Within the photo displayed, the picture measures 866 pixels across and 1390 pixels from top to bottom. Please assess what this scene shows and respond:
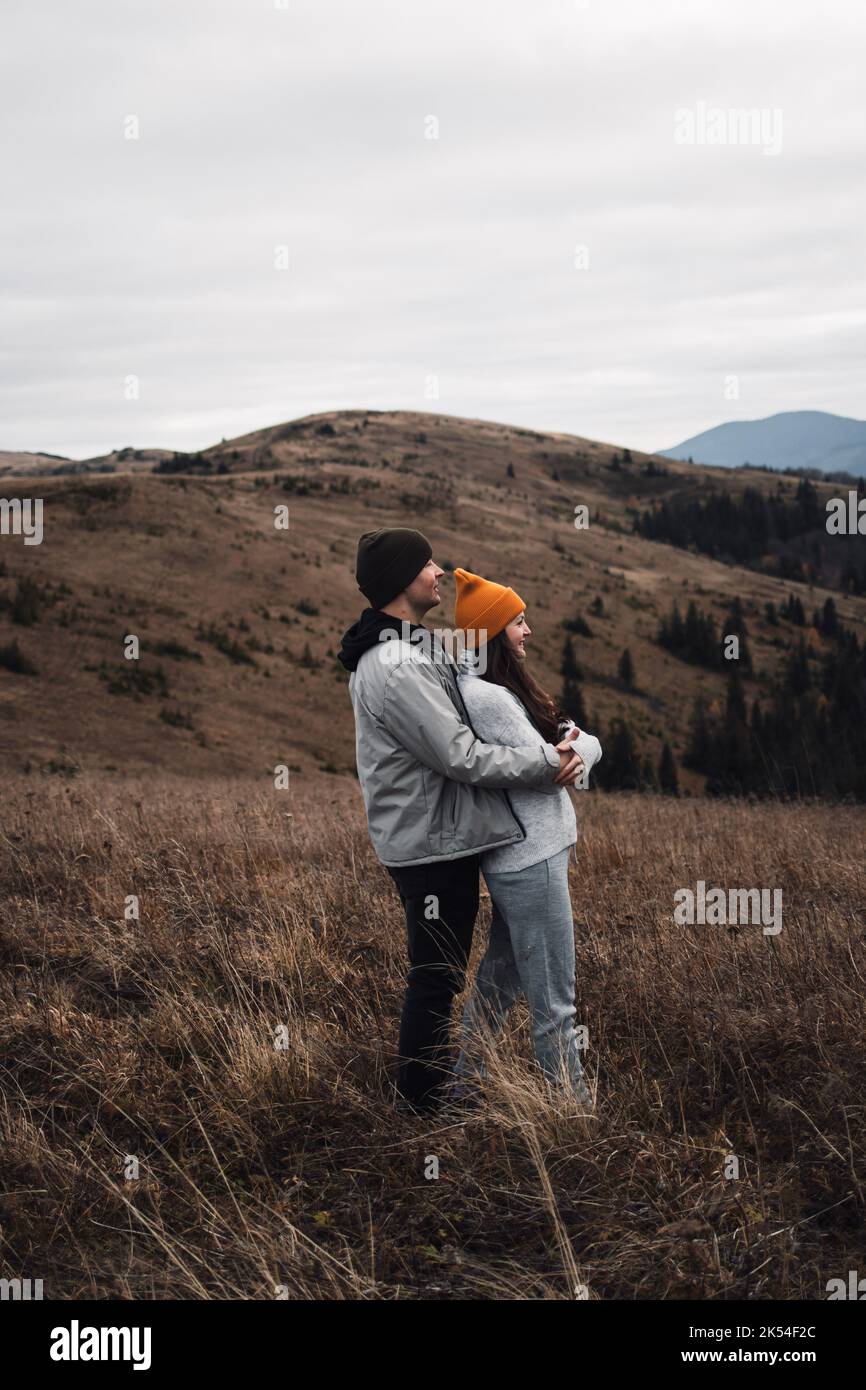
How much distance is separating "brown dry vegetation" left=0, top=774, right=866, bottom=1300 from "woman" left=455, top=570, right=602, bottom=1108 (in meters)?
0.17

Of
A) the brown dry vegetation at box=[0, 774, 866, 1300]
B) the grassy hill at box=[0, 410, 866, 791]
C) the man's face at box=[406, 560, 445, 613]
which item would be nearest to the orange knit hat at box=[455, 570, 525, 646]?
the man's face at box=[406, 560, 445, 613]

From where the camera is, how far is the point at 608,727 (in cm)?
5066

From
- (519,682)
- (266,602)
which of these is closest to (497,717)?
(519,682)

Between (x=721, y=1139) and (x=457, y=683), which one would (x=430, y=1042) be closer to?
(x=721, y=1139)

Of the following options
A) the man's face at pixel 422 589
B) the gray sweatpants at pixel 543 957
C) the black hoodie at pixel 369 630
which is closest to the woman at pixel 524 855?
the gray sweatpants at pixel 543 957

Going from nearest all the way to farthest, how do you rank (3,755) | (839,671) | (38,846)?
(38,846)
(3,755)
(839,671)

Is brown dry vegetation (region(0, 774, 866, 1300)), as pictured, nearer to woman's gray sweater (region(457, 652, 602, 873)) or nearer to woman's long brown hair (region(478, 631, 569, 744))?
woman's gray sweater (region(457, 652, 602, 873))

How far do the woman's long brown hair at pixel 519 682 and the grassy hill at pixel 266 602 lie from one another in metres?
19.8

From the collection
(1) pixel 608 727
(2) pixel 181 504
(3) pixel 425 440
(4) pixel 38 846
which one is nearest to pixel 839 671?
(1) pixel 608 727

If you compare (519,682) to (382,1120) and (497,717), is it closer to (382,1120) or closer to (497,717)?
(497,717)

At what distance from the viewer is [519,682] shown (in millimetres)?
3453

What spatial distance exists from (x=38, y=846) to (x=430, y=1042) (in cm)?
430

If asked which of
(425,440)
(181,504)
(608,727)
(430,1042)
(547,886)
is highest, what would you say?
(425,440)

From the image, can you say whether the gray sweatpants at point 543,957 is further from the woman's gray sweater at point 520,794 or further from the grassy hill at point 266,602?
the grassy hill at point 266,602
